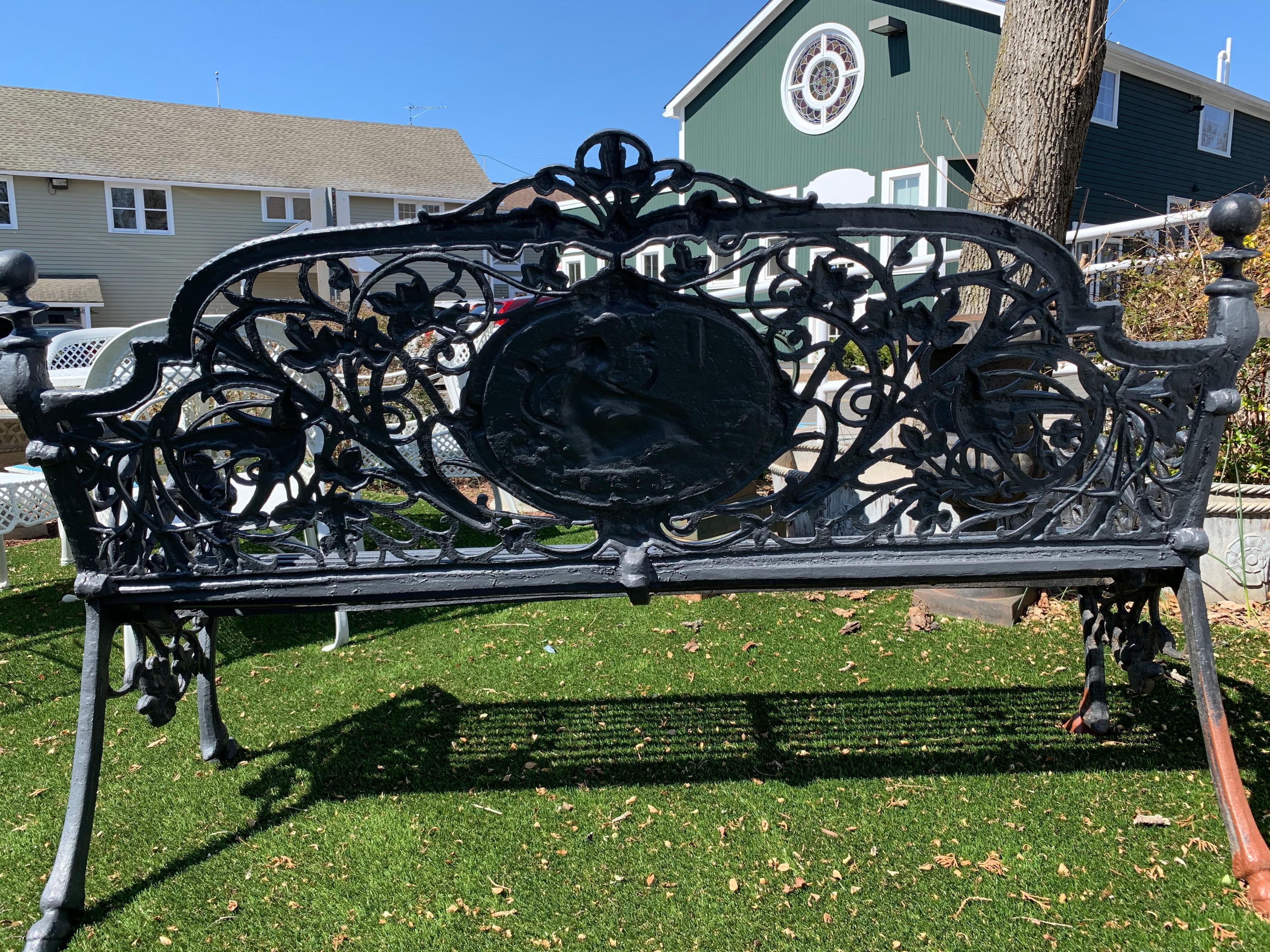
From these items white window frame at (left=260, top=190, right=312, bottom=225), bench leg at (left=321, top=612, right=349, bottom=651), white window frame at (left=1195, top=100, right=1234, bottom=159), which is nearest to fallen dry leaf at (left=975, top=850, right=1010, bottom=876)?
bench leg at (left=321, top=612, right=349, bottom=651)

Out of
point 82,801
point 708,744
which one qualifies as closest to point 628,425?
point 708,744

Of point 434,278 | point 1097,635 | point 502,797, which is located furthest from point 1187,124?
point 502,797

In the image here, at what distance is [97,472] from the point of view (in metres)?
2.32

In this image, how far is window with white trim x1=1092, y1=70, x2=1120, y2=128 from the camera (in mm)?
17781

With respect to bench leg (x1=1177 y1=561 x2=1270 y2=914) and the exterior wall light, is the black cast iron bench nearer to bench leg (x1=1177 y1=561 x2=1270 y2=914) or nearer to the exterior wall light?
bench leg (x1=1177 y1=561 x2=1270 y2=914)

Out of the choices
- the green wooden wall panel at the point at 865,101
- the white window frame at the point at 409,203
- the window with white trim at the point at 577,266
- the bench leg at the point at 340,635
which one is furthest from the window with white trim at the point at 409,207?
the bench leg at the point at 340,635

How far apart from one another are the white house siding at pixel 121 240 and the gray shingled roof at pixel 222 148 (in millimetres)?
629

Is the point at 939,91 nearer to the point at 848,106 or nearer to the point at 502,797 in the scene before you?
the point at 848,106

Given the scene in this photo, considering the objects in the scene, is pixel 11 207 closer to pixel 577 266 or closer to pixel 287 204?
pixel 287 204

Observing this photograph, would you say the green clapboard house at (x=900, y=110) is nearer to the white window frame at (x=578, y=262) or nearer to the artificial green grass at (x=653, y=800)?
the white window frame at (x=578, y=262)

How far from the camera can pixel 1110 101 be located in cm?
1792

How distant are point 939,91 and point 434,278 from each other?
1385cm

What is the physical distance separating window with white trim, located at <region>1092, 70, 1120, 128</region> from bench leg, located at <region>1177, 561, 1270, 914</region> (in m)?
18.7

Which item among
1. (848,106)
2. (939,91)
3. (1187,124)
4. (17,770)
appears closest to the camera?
(17,770)
